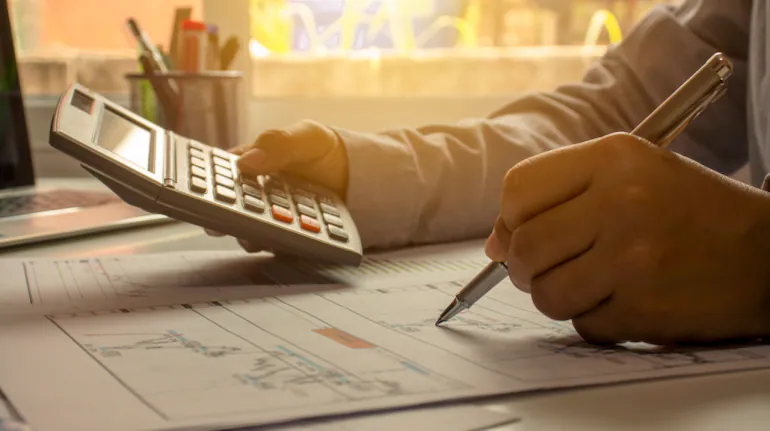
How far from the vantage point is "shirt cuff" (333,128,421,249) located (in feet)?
1.93

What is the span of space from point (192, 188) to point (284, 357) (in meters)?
0.18

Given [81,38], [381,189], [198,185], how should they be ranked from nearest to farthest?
[198,185] → [381,189] → [81,38]

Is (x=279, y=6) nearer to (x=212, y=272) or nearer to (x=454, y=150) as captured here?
(x=454, y=150)

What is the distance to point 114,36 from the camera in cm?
119

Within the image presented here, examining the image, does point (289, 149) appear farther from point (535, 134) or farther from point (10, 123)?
point (10, 123)

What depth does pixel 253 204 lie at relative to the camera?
484 millimetres

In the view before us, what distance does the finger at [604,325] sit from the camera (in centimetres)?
34

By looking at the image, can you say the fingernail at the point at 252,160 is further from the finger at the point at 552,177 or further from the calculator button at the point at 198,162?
the finger at the point at 552,177

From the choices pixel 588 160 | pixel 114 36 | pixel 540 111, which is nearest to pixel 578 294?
pixel 588 160

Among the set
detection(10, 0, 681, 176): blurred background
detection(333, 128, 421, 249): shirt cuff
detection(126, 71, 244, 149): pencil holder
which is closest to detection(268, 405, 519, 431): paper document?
detection(333, 128, 421, 249): shirt cuff

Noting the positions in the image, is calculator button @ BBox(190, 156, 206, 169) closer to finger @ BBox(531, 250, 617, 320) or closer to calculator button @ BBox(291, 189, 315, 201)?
calculator button @ BBox(291, 189, 315, 201)

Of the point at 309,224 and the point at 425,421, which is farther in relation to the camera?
the point at 309,224

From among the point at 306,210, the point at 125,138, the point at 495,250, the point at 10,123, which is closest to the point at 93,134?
the point at 125,138

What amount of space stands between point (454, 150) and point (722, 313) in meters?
0.33
